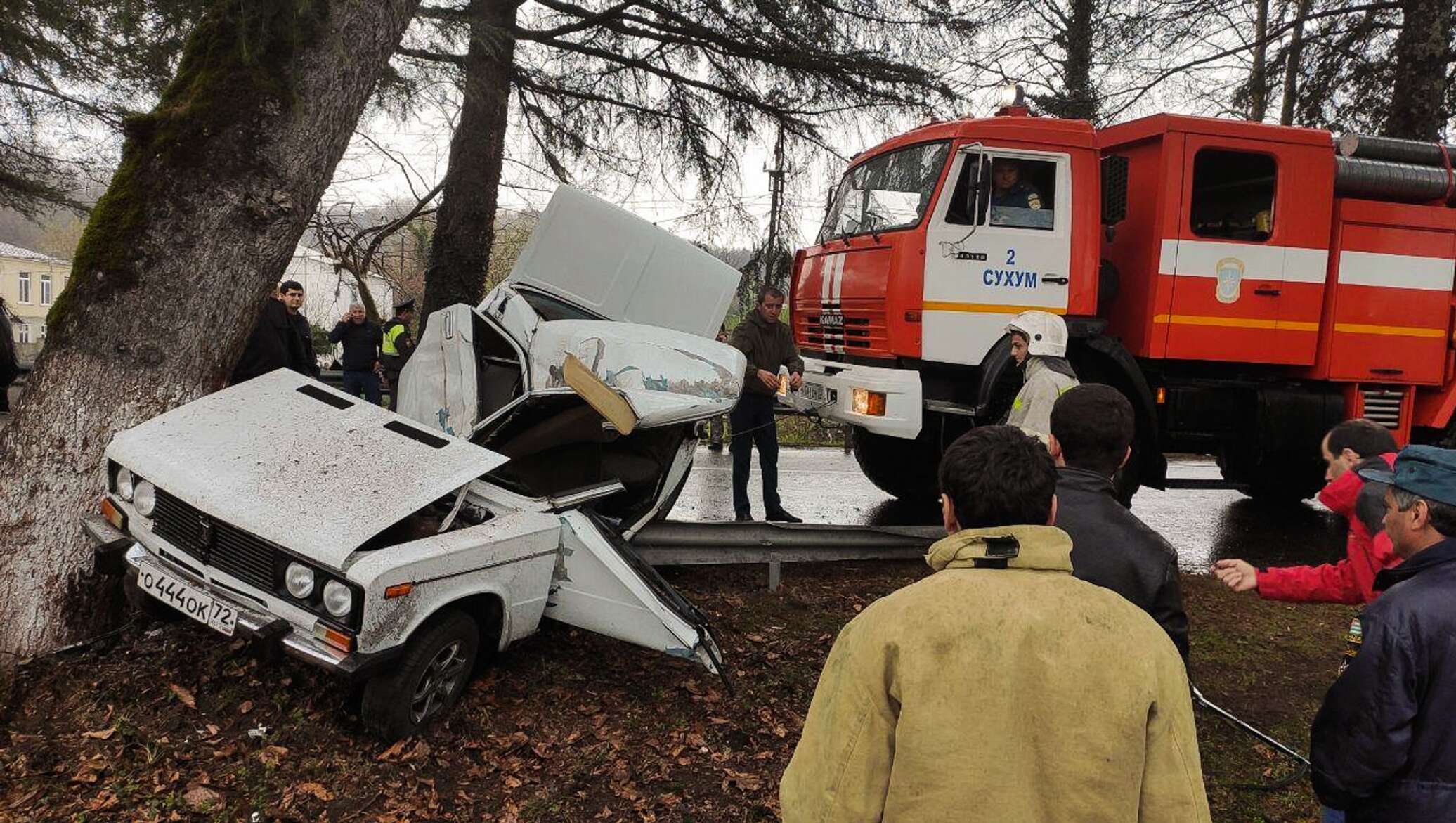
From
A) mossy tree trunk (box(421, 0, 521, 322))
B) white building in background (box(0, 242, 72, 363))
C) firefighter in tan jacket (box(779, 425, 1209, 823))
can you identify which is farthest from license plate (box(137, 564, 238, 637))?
white building in background (box(0, 242, 72, 363))

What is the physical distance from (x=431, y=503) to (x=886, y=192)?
4421 mm

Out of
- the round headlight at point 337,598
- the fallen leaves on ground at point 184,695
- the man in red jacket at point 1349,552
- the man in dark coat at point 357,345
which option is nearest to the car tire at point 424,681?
the round headlight at point 337,598

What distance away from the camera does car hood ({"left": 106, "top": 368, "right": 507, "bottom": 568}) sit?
10.3ft

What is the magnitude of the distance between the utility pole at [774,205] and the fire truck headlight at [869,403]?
2.27 meters

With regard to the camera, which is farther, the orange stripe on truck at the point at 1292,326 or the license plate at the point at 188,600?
the orange stripe on truck at the point at 1292,326


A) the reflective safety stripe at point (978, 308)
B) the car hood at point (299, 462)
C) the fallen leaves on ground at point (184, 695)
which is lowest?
the fallen leaves on ground at point (184, 695)

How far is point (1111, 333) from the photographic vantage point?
21.6ft

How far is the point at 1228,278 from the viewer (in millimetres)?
6277

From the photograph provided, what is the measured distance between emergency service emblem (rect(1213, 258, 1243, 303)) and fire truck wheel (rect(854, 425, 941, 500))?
249 centimetres

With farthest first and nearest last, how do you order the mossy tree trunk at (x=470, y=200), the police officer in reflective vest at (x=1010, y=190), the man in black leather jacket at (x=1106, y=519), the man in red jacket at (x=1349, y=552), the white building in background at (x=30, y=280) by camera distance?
the white building in background at (x=30, y=280)
the mossy tree trunk at (x=470, y=200)
the police officer in reflective vest at (x=1010, y=190)
the man in red jacket at (x=1349, y=552)
the man in black leather jacket at (x=1106, y=519)

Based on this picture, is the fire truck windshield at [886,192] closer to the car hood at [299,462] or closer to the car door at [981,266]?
the car door at [981,266]

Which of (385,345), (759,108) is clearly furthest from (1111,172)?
(385,345)

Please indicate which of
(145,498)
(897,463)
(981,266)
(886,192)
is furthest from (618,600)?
(897,463)

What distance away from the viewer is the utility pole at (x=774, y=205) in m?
7.69
